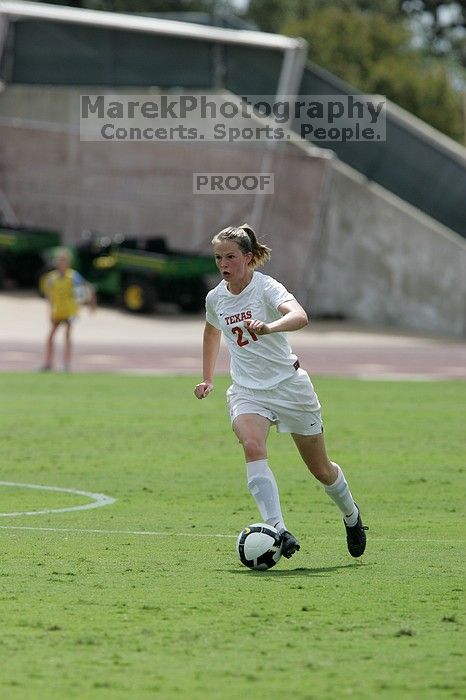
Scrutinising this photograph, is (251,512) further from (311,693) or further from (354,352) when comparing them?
(354,352)

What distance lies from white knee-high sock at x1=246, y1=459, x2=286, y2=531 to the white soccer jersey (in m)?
0.50

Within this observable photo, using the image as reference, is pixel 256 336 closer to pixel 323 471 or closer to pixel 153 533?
pixel 323 471

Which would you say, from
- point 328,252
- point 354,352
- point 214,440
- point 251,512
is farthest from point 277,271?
point 251,512

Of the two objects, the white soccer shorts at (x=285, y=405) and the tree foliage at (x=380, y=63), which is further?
the tree foliage at (x=380, y=63)

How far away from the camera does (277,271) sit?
43.8 meters

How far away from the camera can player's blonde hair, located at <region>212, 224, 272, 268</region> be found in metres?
9.78

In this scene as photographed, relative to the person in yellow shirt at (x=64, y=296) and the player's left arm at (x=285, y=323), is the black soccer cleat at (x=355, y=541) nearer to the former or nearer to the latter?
the player's left arm at (x=285, y=323)

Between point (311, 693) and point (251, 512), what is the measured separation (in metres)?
6.13

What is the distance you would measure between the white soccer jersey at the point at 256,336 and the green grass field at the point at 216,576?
1212mm

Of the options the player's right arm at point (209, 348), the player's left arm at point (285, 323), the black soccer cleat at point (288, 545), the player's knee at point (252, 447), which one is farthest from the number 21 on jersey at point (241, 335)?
the black soccer cleat at point (288, 545)

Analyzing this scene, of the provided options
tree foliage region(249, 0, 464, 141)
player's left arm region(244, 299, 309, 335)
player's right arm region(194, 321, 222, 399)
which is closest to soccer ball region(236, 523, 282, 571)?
player's right arm region(194, 321, 222, 399)

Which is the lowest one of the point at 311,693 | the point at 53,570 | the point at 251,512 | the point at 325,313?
the point at 325,313

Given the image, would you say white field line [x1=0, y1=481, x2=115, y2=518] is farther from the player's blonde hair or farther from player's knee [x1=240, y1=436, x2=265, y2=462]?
the player's blonde hair

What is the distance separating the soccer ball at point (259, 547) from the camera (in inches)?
384
